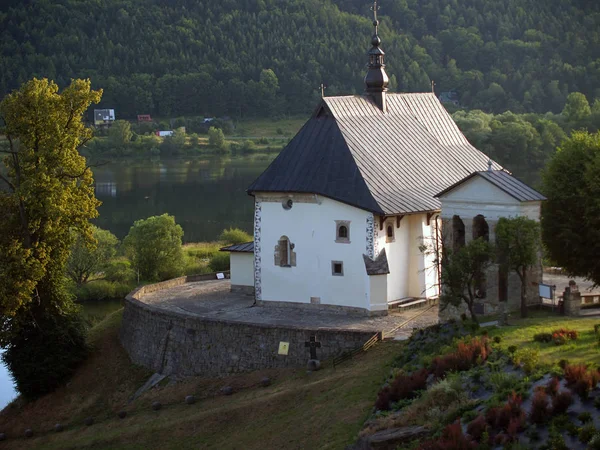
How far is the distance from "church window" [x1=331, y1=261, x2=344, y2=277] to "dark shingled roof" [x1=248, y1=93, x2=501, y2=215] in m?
2.12

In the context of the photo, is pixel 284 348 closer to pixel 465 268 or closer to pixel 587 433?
pixel 465 268

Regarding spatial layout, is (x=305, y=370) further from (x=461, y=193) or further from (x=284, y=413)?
(x=461, y=193)

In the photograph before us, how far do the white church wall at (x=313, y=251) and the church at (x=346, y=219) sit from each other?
1.3 inches

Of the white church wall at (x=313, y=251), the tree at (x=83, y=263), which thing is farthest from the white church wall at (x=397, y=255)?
the tree at (x=83, y=263)

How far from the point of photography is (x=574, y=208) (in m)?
32.6

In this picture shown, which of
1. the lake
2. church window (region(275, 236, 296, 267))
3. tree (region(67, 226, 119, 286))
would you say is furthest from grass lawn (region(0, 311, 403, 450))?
the lake

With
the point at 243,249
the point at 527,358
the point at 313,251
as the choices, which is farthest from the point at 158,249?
the point at 527,358

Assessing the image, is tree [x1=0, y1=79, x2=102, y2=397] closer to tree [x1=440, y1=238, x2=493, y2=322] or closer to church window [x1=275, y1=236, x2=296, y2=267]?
church window [x1=275, y1=236, x2=296, y2=267]

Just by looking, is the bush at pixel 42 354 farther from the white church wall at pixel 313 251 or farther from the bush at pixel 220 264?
the bush at pixel 220 264

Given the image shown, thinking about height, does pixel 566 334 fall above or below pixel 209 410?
above

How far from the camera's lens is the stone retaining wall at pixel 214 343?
32281 millimetres

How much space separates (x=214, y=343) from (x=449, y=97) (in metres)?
92.3

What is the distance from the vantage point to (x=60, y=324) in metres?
38.2

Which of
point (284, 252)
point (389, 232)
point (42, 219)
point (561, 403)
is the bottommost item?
point (561, 403)
